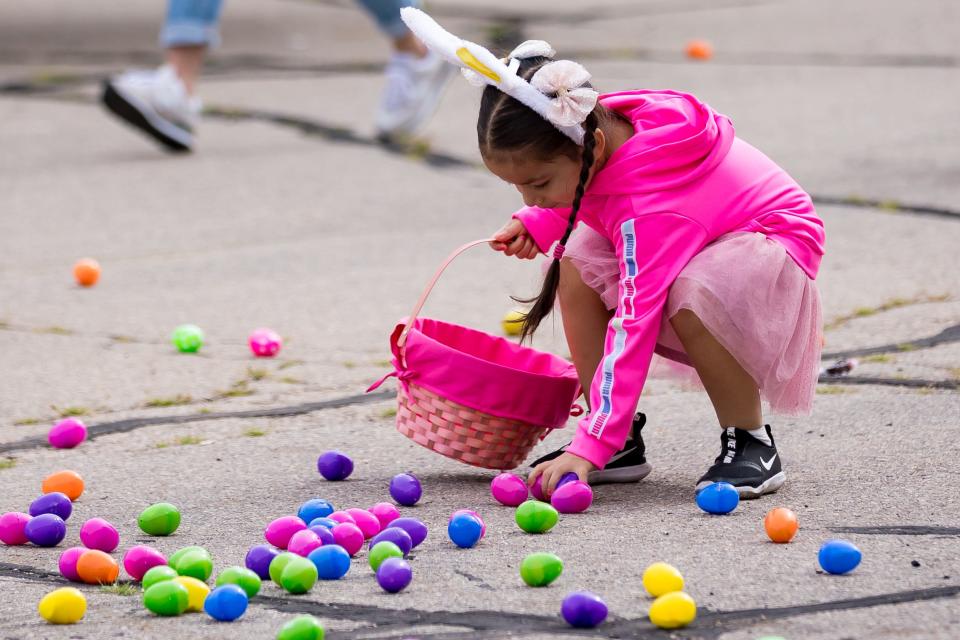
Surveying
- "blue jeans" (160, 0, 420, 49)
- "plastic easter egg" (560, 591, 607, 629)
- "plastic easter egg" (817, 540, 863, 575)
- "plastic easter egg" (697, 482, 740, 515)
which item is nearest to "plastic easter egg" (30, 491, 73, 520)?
"plastic easter egg" (560, 591, 607, 629)

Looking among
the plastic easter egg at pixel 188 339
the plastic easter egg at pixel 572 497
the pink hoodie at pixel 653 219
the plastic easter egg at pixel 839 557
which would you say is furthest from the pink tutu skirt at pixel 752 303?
the plastic easter egg at pixel 188 339

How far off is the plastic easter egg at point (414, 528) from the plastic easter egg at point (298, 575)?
12.0 inches

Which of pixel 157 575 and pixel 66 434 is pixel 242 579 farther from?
pixel 66 434

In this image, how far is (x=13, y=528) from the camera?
2.72 metres

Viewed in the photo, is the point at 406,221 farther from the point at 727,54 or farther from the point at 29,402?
the point at 727,54

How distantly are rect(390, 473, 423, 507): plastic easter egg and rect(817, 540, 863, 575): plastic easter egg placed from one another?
910 mm

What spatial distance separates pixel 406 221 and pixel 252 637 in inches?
137

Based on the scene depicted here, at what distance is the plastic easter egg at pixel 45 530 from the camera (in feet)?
8.88

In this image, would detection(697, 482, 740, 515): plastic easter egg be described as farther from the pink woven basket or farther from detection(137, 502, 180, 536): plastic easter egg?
detection(137, 502, 180, 536): plastic easter egg

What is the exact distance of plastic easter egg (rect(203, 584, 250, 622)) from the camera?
226 cm

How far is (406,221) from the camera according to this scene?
557 cm

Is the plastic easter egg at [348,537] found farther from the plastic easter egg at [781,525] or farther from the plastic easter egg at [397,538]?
the plastic easter egg at [781,525]

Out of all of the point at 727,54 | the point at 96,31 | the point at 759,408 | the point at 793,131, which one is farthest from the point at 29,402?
the point at 96,31

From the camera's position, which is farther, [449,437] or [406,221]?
[406,221]
